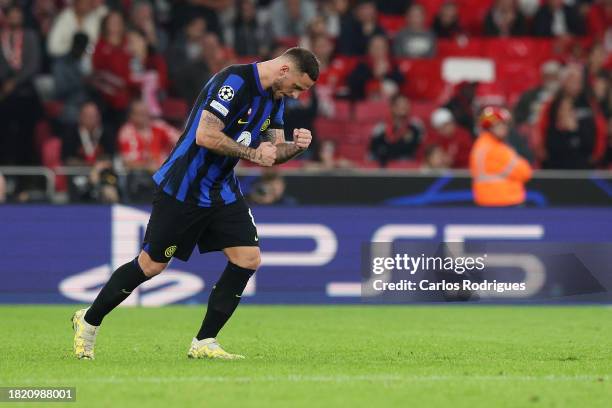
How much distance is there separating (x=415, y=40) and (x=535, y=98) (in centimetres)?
204

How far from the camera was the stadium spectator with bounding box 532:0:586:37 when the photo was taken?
22.0 metres

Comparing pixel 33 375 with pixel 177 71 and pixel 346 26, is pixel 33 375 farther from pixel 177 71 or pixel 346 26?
pixel 346 26

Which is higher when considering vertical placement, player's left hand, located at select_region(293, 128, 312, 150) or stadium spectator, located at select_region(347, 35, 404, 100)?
player's left hand, located at select_region(293, 128, 312, 150)

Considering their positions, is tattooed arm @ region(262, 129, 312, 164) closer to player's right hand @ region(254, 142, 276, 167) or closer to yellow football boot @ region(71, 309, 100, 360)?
player's right hand @ region(254, 142, 276, 167)

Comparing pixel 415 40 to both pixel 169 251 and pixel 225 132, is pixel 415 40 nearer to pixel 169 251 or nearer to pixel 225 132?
pixel 225 132

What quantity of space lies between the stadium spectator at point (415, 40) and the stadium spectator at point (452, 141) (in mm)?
1958

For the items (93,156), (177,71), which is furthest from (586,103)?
(93,156)

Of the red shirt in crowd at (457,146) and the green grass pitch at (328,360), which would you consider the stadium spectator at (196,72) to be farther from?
the green grass pitch at (328,360)

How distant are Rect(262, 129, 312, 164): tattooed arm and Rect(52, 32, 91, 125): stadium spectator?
378 inches

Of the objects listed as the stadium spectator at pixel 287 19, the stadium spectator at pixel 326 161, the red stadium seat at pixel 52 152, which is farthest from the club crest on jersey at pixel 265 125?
the stadium spectator at pixel 287 19

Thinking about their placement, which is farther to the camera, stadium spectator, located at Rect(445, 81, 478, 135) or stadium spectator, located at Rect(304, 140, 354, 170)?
stadium spectator, located at Rect(445, 81, 478, 135)

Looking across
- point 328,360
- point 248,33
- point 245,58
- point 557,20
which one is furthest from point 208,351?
point 557,20

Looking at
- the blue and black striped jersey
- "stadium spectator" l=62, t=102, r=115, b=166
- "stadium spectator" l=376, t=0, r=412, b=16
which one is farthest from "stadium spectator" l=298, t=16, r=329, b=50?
the blue and black striped jersey

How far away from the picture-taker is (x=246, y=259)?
9.10 metres
